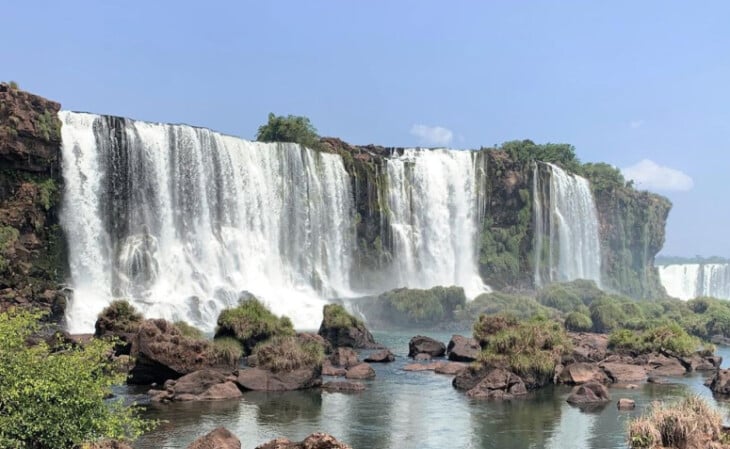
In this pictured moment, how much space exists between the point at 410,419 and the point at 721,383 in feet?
48.7

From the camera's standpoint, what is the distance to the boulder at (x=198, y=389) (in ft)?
93.6

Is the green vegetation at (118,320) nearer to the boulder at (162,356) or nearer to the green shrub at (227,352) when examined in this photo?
the boulder at (162,356)

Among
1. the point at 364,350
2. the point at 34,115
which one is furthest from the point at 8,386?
the point at 34,115

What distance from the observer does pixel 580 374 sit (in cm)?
3494

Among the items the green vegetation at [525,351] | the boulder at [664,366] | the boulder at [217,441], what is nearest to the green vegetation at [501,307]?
the boulder at [664,366]

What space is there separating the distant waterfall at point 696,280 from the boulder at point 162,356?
10237 cm

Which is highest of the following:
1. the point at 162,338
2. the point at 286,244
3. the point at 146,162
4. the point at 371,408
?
the point at 146,162

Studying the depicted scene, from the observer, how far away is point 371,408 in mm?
28406

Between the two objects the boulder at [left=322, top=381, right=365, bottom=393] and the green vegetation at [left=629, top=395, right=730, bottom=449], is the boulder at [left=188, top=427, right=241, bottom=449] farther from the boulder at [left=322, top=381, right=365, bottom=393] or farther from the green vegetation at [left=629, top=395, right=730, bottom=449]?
the boulder at [left=322, top=381, right=365, bottom=393]

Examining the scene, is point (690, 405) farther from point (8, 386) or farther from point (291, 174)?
point (291, 174)

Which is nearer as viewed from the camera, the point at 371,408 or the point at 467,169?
the point at 371,408

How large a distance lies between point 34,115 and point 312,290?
27657mm

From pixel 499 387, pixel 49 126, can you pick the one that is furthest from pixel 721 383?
pixel 49 126

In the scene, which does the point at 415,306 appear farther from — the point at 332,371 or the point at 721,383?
the point at 721,383
